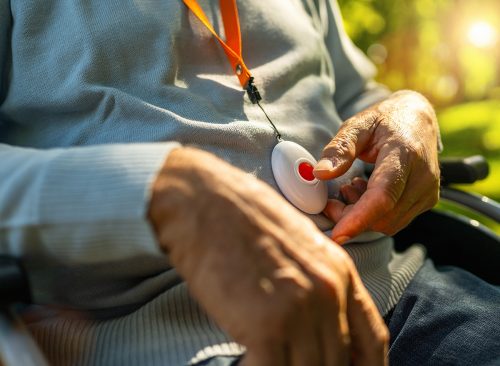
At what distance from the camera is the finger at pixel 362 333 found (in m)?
0.64

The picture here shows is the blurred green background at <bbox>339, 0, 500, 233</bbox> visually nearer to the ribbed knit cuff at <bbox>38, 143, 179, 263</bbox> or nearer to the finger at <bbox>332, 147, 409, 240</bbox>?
the finger at <bbox>332, 147, 409, 240</bbox>

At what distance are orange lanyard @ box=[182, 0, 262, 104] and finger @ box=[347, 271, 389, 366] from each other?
1.52ft

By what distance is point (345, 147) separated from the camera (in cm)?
95

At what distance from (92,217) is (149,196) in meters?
0.07

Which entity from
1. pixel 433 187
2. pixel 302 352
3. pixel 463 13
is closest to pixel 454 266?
pixel 433 187

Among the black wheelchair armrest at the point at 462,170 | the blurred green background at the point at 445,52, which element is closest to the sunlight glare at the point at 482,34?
the blurred green background at the point at 445,52

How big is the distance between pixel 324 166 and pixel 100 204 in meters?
0.42

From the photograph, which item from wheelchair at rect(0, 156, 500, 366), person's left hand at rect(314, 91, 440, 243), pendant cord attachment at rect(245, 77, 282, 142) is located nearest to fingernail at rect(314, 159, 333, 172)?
person's left hand at rect(314, 91, 440, 243)

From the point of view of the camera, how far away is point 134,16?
93cm

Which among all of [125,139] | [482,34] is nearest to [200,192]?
[125,139]

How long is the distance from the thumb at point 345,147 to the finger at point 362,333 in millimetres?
282

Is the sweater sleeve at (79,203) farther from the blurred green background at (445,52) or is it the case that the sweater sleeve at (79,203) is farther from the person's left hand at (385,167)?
the blurred green background at (445,52)

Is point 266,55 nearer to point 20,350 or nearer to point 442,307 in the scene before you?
point 442,307

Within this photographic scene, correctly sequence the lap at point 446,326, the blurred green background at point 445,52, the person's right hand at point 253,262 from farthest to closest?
the blurred green background at point 445,52 → the lap at point 446,326 → the person's right hand at point 253,262
